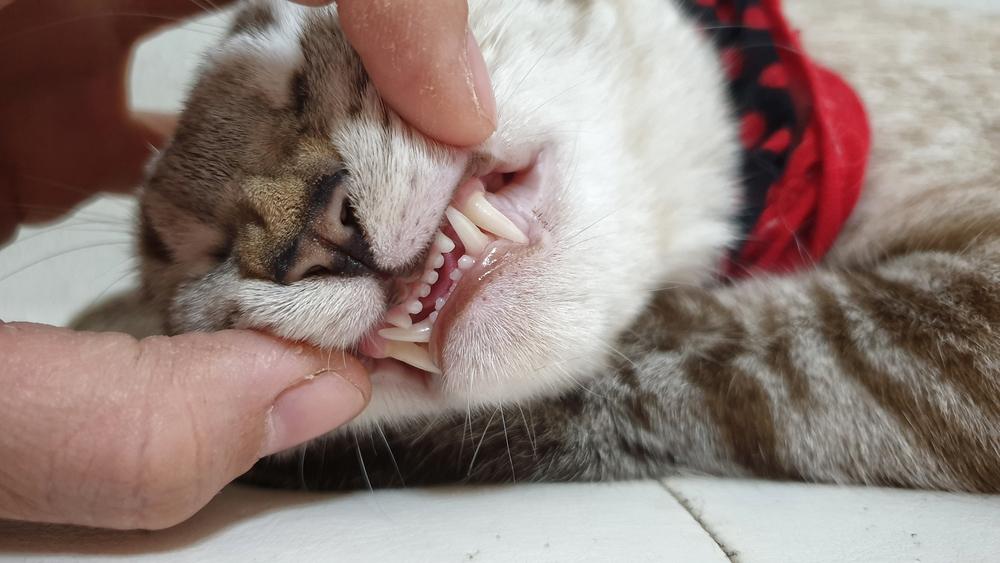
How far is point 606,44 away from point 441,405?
1.90ft

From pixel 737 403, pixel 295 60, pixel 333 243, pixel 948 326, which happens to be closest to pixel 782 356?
pixel 737 403

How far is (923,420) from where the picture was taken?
103cm

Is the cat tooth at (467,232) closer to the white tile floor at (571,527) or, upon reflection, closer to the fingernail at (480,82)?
the fingernail at (480,82)

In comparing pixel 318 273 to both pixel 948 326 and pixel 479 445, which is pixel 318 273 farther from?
pixel 948 326

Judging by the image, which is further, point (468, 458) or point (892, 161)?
point (892, 161)

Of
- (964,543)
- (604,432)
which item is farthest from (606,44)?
(964,543)

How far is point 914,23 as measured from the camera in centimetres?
142

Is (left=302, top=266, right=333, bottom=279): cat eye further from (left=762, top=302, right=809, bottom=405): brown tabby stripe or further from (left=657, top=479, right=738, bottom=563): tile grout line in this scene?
(left=762, top=302, right=809, bottom=405): brown tabby stripe

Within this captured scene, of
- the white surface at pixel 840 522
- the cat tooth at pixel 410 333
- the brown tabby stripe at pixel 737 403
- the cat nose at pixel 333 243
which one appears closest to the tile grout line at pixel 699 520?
the white surface at pixel 840 522

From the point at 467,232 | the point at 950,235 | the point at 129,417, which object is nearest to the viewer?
the point at 129,417

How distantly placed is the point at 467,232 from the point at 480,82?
16cm

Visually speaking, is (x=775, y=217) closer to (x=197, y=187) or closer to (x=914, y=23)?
(x=914, y=23)

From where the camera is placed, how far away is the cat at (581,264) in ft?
2.85

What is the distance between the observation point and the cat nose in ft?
2.72
